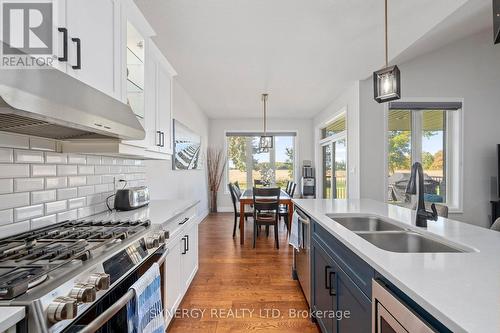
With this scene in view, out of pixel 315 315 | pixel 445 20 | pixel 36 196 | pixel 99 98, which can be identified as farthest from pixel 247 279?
pixel 445 20

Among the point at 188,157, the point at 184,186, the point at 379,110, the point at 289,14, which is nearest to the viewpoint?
the point at 289,14

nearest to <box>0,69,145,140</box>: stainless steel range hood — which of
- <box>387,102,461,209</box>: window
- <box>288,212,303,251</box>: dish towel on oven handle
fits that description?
<box>288,212,303,251</box>: dish towel on oven handle

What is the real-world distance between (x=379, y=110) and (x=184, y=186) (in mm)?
3420

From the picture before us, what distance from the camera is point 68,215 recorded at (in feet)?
5.11

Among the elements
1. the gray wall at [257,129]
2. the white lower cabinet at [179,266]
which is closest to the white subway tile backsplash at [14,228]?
the white lower cabinet at [179,266]

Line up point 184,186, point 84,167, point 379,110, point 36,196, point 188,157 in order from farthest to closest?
point 188,157 < point 184,186 < point 379,110 < point 84,167 < point 36,196

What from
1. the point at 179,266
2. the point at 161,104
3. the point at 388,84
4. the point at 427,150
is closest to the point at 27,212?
the point at 179,266

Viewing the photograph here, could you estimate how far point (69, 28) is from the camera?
1147 mm

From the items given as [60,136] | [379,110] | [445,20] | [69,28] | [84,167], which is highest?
[445,20]

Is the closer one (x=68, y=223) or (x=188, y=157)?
(x=68, y=223)

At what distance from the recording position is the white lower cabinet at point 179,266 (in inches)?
69.4

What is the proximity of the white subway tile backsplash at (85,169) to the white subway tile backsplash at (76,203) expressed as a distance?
0.18 metres

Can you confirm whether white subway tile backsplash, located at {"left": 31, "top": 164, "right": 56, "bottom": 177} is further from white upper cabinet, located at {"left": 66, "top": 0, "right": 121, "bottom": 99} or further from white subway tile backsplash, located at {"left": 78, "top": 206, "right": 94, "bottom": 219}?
white upper cabinet, located at {"left": 66, "top": 0, "right": 121, "bottom": 99}

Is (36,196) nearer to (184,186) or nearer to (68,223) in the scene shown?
(68,223)
